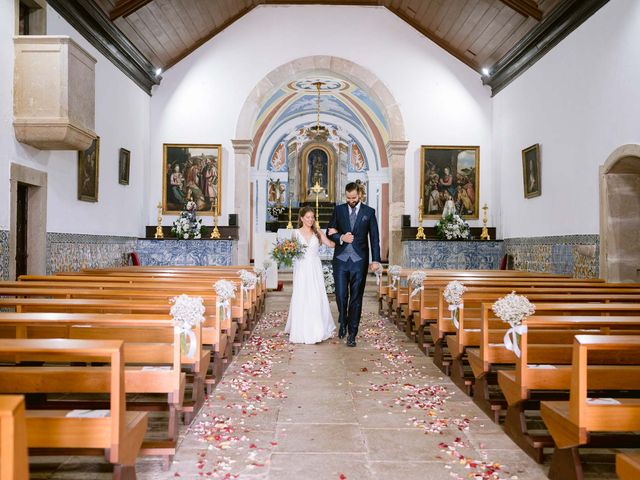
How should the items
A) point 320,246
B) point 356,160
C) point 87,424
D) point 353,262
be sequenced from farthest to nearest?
point 356,160
point 320,246
point 353,262
point 87,424

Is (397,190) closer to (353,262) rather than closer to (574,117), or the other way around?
(574,117)

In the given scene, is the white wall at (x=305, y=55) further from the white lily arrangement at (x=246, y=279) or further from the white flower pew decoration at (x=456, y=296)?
the white flower pew decoration at (x=456, y=296)

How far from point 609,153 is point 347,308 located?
4126 millimetres

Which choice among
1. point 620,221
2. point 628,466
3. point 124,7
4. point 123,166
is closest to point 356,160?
point 123,166

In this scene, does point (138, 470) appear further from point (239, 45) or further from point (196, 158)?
point (239, 45)

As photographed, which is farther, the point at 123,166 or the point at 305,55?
the point at 305,55

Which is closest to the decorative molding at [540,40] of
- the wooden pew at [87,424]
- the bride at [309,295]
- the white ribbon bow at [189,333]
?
the bride at [309,295]

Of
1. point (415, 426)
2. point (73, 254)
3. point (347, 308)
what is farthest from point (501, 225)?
point (415, 426)

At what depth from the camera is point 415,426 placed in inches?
143

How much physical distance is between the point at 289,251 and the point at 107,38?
591 cm

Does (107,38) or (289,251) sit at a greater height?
(107,38)

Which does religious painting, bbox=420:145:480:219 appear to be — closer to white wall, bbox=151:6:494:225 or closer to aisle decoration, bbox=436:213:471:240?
white wall, bbox=151:6:494:225

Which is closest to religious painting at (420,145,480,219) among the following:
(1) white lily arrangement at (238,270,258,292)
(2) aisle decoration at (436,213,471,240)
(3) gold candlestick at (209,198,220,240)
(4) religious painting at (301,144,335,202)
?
(2) aisle decoration at (436,213,471,240)

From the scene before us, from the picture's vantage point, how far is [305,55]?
12.7m
